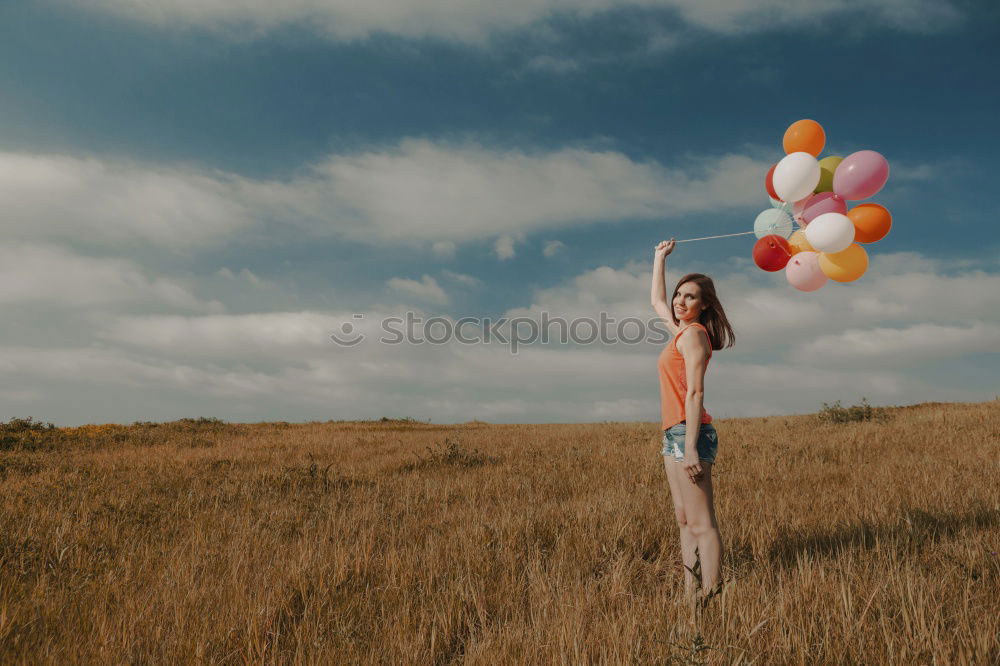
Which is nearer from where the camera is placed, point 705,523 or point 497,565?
point 705,523

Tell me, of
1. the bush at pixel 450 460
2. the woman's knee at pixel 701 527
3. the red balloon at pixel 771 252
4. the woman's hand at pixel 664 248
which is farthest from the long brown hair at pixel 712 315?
the bush at pixel 450 460

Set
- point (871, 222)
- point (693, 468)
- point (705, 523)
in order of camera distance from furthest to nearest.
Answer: point (871, 222)
point (705, 523)
point (693, 468)

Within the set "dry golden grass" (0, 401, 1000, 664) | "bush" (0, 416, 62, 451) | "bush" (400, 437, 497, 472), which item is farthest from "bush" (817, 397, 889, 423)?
"bush" (0, 416, 62, 451)

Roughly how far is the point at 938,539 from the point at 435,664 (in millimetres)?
4880

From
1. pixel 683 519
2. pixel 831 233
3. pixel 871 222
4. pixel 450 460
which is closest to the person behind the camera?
pixel 683 519

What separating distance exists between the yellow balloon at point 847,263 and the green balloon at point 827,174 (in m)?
0.82

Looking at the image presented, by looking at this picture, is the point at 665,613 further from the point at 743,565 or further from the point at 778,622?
the point at 743,565

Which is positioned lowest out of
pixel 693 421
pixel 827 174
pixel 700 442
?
pixel 700 442

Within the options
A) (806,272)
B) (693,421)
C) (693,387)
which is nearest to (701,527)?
(693,421)

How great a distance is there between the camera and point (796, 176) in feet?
18.3

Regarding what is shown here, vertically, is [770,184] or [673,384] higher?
[770,184]

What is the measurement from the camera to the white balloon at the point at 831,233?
16.9ft

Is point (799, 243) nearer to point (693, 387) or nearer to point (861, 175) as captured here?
point (861, 175)

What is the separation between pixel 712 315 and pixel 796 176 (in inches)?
92.9
